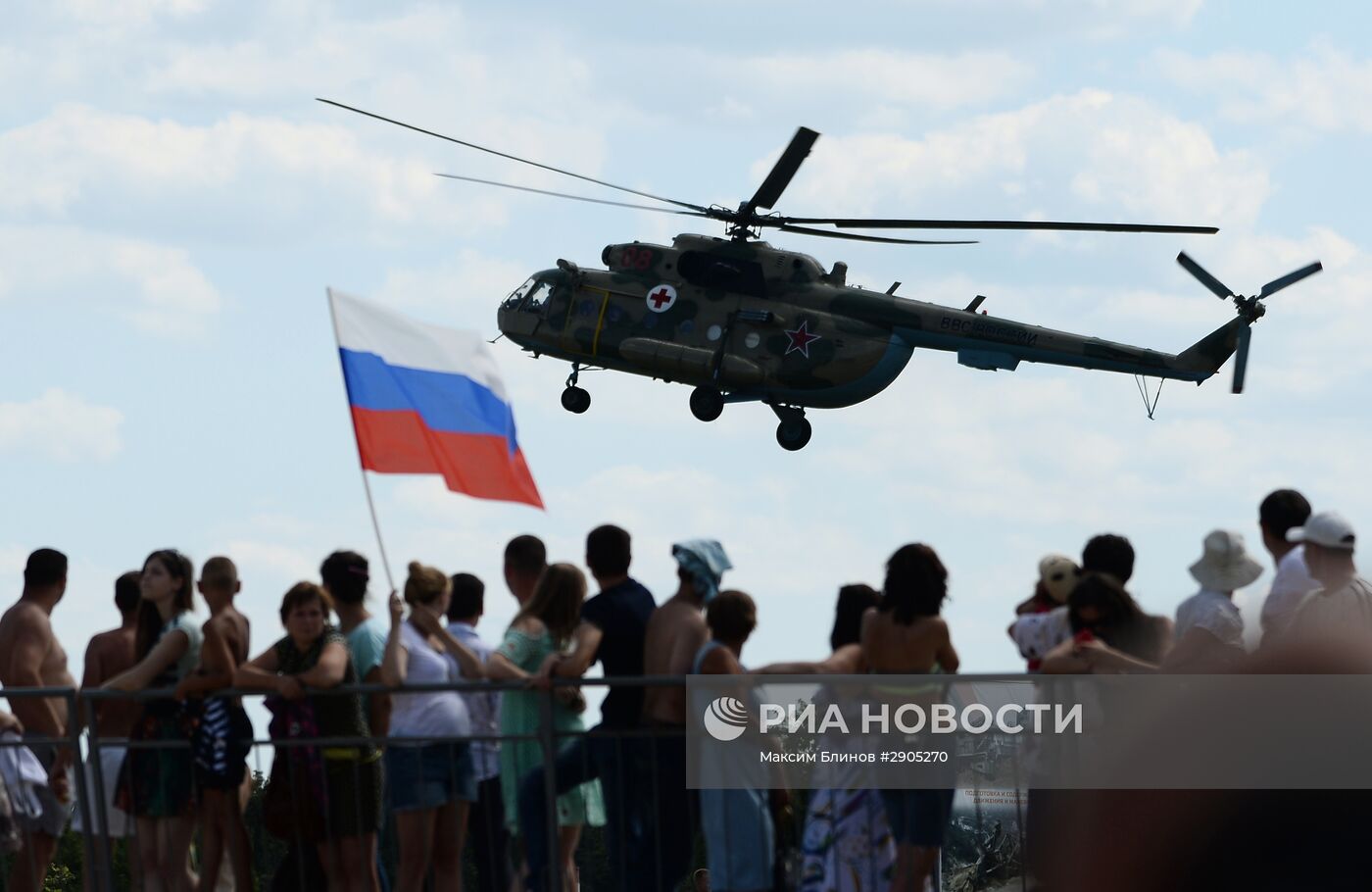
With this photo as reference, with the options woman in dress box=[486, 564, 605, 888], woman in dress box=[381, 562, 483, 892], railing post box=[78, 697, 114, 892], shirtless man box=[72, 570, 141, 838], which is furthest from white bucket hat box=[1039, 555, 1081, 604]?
railing post box=[78, 697, 114, 892]

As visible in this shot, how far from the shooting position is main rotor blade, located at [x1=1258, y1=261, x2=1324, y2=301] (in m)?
34.2

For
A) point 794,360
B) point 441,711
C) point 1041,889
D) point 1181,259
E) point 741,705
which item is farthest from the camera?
point 1181,259

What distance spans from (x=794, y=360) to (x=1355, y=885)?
2870 cm

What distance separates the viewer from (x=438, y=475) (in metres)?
8.69

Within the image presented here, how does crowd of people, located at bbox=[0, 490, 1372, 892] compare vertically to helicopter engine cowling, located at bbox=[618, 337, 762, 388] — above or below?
below

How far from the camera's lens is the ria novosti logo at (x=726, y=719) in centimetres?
704

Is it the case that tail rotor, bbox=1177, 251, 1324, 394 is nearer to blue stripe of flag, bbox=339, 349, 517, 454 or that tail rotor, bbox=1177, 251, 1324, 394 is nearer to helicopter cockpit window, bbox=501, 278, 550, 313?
helicopter cockpit window, bbox=501, 278, 550, 313

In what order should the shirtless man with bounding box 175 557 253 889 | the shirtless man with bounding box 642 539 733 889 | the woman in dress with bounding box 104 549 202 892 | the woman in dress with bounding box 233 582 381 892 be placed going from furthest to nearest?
the woman in dress with bounding box 104 549 202 892, the shirtless man with bounding box 175 557 253 889, the woman in dress with bounding box 233 582 381 892, the shirtless man with bounding box 642 539 733 889

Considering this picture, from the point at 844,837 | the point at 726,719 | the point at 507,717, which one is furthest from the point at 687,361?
the point at 844,837

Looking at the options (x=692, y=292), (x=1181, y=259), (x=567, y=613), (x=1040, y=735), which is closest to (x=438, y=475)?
(x=567, y=613)

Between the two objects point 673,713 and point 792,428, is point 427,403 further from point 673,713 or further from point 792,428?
point 792,428

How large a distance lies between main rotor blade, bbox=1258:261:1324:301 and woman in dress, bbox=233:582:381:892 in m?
29.5

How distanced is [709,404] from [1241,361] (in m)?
10.9

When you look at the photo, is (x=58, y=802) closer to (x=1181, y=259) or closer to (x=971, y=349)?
(x=971, y=349)
